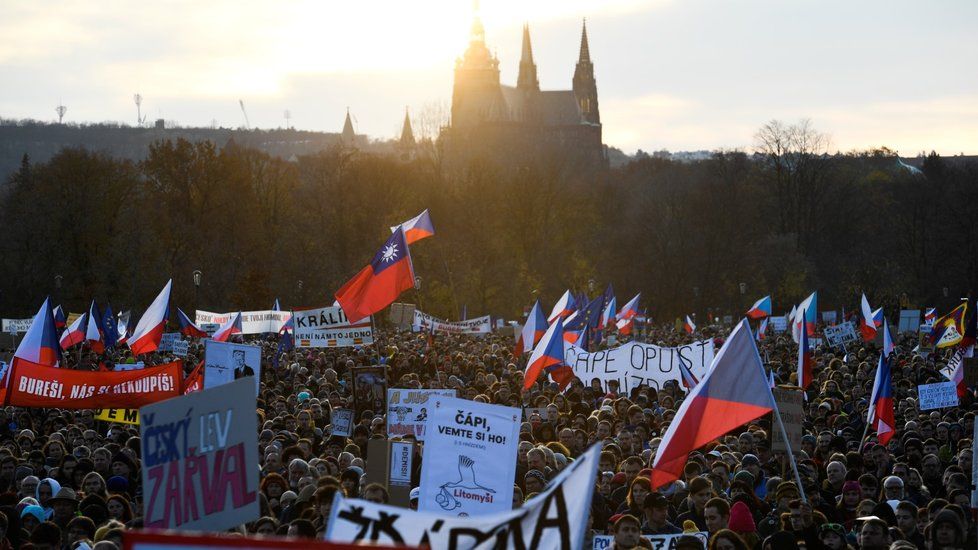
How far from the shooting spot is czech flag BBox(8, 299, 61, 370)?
17.8 m

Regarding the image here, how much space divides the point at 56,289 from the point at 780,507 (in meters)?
55.2

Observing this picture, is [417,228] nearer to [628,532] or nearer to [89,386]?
[89,386]

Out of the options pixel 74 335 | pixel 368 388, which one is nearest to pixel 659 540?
pixel 368 388

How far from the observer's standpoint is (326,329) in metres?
22.3

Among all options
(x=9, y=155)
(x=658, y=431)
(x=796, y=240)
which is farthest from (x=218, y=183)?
(x=9, y=155)

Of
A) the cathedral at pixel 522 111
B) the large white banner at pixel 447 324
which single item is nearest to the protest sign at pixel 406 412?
the large white banner at pixel 447 324

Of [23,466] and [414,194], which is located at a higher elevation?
[414,194]

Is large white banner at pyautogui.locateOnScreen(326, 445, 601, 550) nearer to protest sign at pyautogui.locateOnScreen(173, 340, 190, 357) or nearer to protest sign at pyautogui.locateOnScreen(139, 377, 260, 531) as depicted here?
protest sign at pyautogui.locateOnScreen(139, 377, 260, 531)

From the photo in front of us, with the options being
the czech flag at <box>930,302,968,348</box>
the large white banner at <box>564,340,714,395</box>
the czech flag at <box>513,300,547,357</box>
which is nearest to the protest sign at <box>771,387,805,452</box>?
the large white banner at <box>564,340,714,395</box>

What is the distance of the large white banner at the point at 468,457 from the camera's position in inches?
353

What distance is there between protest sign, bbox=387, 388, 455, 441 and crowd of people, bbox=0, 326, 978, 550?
0.20m

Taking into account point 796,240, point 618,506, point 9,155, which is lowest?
point 618,506

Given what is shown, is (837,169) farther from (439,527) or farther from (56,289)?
(439,527)

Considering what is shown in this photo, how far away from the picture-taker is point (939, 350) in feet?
109
